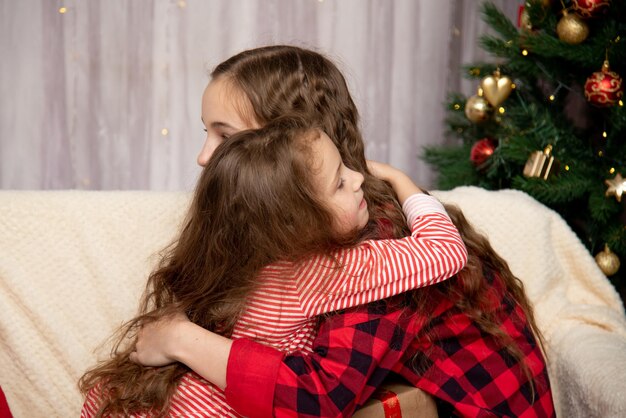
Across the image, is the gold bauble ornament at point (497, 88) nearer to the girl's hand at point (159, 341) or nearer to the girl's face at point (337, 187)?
the girl's face at point (337, 187)

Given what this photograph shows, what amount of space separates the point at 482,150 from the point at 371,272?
84cm

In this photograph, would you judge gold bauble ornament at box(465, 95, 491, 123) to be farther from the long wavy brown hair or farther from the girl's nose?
the girl's nose

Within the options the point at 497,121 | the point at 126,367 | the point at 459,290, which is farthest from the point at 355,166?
the point at 497,121

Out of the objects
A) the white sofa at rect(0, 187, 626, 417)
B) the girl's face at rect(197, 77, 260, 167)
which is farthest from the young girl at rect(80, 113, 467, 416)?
the white sofa at rect(0, 187, 626, 417)

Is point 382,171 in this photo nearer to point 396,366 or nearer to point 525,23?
point 396,366

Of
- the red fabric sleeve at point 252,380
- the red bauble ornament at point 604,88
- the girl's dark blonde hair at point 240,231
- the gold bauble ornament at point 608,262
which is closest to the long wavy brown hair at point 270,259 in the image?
the girl's dark blonde hair at point 240,231

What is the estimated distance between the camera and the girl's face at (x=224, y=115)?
1.25 m

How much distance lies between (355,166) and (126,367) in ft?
1.72

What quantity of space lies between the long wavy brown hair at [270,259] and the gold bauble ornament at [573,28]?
20.6 inches

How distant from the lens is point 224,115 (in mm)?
1253

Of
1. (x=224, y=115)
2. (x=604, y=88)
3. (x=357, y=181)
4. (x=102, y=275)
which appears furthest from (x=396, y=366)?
(x=604, y=88)

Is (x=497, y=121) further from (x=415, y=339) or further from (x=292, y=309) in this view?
(x=292, y=309)

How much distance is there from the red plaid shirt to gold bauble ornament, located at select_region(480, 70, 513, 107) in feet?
2.00

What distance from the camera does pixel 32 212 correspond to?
56.1 inches
